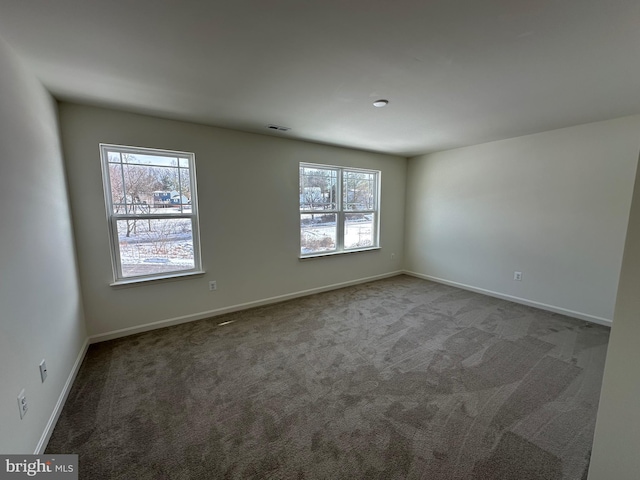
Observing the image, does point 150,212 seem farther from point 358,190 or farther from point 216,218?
point 358,190

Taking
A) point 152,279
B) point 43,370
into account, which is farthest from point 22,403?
point 152,279

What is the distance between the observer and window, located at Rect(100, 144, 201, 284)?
9.05 ft

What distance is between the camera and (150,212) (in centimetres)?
293

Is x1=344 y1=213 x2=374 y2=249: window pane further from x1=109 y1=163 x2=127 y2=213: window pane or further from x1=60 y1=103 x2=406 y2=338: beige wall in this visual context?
x1=109 y1=163 x2=127 y2=213: window pane

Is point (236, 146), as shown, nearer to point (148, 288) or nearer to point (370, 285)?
point (148, 288)

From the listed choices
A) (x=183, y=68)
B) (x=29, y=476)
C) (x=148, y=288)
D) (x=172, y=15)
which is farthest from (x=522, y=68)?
(x=148, y=288)

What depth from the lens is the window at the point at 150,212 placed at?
276cm

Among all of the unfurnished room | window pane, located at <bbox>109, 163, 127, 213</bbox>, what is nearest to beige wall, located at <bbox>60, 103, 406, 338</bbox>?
the unfurnished room

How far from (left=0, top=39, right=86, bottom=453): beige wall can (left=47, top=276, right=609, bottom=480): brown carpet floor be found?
0.32 meters

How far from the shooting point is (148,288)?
294cm

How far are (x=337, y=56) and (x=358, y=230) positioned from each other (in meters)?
3.34

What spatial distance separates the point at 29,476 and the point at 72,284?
1.55 metres

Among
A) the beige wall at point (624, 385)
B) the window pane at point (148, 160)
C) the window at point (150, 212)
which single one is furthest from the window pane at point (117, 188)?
the beige wall at point (624, 385)

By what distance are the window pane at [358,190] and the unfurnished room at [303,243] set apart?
0.20 meters
